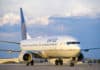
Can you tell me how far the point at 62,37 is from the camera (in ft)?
123

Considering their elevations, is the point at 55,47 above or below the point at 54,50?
above

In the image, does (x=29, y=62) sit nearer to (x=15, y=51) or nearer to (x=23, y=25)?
(x=15, y=51)

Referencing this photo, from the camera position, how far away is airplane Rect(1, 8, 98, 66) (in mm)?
35625

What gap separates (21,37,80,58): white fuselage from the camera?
35.5 meters

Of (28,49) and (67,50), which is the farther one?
(28,49)

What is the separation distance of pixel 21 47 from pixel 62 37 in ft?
30.1

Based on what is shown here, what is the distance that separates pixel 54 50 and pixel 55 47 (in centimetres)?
46

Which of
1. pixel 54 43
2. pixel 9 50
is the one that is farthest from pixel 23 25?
pixel 54 43

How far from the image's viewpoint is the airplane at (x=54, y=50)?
35.6 metres

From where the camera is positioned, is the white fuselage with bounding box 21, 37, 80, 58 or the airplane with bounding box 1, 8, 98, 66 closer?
the white fuselage with bounding box 21, 37, 80, 58

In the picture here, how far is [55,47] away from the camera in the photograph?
37.2m

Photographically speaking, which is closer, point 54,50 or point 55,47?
point 55,47

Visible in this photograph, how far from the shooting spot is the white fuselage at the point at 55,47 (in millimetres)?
35500

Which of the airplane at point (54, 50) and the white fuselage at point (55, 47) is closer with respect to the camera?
the white fuselage at point (55, 47)
